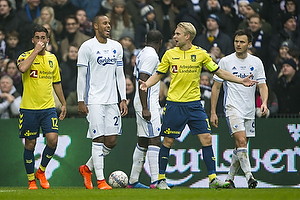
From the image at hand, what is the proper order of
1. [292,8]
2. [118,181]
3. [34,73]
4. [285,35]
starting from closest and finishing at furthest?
[34,73], [118,181], [285,35], [292,8]

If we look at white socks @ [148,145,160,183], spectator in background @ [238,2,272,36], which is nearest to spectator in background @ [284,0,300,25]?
spectator in background @ [238,2,272,36]

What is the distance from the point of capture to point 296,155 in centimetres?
1052

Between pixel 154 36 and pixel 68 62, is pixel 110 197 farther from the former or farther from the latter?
pixel 68 62

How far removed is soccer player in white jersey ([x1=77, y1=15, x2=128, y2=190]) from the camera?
27.4 feet

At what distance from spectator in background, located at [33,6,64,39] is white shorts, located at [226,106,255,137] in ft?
15.8

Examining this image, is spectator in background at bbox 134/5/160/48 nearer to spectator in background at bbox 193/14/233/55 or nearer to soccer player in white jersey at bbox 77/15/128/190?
spectator in background at bbox 193/14/233/55

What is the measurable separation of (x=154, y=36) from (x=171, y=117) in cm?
165

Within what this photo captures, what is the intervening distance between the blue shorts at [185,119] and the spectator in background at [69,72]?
371 centimetres

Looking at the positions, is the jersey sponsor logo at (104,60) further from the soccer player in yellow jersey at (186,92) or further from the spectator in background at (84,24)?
the spectator in background at (84,24)

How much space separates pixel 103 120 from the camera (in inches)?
330

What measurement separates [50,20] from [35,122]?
3916 millimetres

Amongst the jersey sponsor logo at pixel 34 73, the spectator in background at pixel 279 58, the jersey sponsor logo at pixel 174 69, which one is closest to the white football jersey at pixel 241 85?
the jersey sponsor logo at pixel 174 69

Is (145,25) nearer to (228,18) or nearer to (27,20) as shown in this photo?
(228,18)

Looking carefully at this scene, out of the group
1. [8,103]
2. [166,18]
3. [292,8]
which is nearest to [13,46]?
[8,103]
